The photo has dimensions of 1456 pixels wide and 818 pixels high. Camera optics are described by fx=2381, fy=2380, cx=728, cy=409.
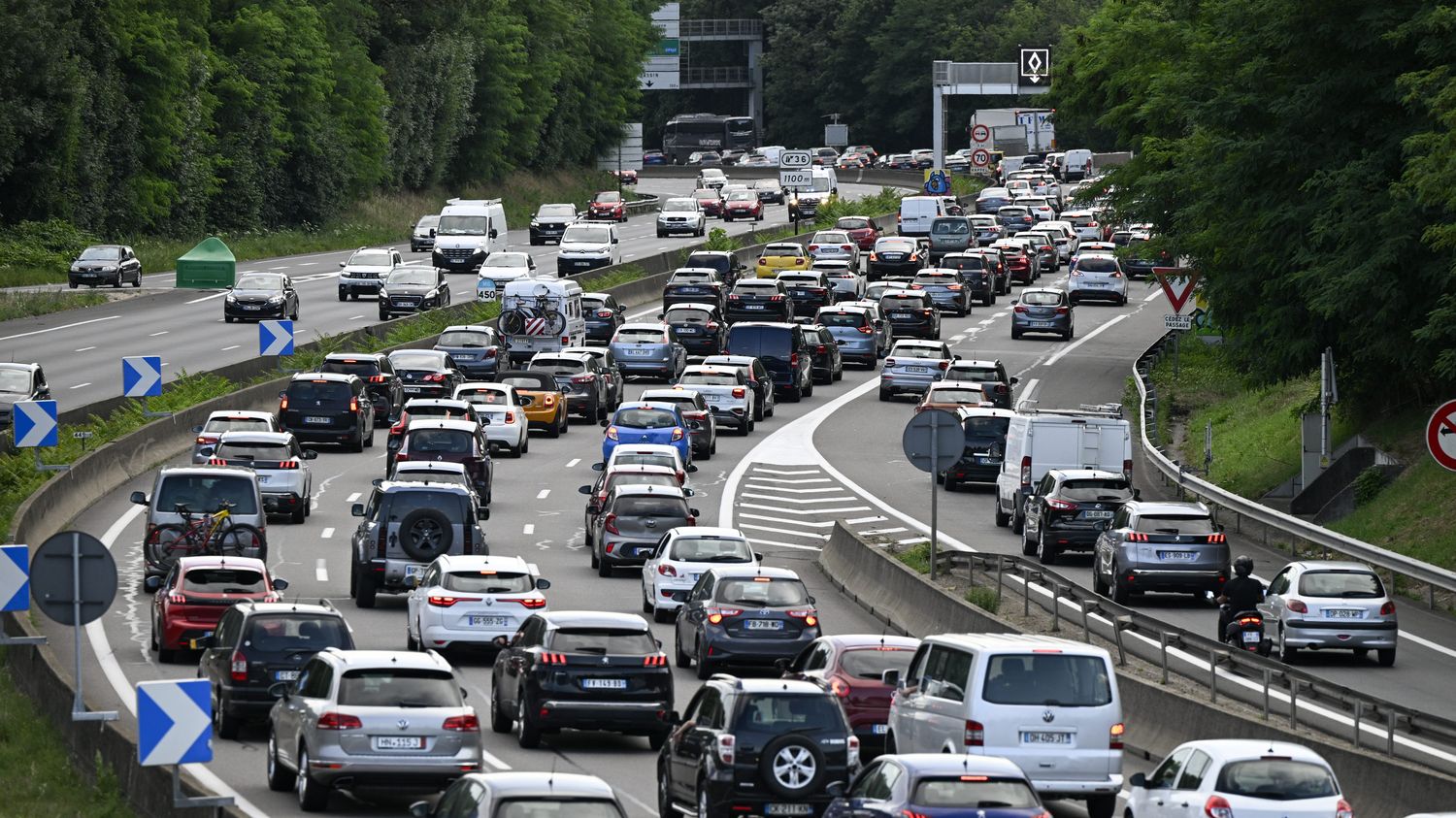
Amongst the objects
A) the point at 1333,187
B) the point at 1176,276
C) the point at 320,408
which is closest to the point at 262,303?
the point at 320,408

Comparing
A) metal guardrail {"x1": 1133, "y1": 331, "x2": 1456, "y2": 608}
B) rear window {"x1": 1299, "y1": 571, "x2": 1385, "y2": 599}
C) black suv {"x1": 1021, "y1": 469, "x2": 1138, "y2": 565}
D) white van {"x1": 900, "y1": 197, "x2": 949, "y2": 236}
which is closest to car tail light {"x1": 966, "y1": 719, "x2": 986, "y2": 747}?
rear window {"x1": 1299, "y1": 571, "x2": 1385, "y2": 599}

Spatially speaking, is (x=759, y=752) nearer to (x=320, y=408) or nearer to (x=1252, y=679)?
(x=1252, y=679)

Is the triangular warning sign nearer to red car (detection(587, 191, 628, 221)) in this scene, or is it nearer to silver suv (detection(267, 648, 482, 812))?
silver suv (detection(267, 648, 482, 812))

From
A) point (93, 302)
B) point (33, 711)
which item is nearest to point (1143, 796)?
point (33, 711)

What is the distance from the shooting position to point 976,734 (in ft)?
61.7

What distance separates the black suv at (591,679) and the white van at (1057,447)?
17.5m

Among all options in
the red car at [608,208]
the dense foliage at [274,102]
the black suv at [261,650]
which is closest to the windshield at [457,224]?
the dense foliage at [274,102]

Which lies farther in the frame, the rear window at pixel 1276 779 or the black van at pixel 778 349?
the black van at pixel 778 349

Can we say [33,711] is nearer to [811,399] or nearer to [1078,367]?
[811,399]

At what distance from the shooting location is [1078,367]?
63.0 metres

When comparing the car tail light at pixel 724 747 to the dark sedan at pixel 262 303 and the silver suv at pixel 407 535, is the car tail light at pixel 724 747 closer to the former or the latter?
the silver suv at pixel 407 535

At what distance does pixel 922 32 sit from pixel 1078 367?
393ft

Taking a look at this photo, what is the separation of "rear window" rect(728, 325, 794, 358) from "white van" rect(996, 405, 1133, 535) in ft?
52.2

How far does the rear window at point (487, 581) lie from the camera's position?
87.4ft
